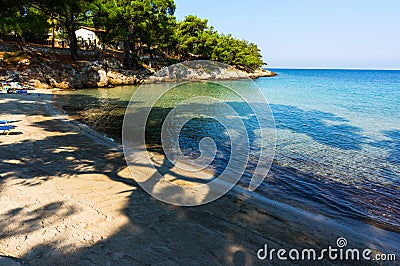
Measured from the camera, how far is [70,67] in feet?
125

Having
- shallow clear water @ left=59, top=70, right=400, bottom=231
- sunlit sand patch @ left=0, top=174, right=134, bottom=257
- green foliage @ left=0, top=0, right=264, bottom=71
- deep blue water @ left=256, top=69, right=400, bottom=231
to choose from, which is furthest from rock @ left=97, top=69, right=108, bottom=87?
sunlit sand patch @ left=0, top=174, right=134, bottom=257

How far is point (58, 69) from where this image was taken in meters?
36.8

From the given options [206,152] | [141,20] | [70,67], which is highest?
[141,20]

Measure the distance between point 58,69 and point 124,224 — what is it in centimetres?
3815

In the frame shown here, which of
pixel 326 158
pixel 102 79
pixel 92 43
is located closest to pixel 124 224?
pixel 326 158

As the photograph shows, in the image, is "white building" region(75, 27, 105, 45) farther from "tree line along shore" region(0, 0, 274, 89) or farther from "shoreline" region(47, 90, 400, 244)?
"shoreline" region(47, 90, 400, 244)

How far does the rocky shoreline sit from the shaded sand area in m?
29.2

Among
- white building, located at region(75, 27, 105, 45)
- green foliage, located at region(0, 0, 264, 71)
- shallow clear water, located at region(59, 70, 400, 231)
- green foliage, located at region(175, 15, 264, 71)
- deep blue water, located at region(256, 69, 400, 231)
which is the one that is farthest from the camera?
green foliage, located at region(175, 15, 264, 71)

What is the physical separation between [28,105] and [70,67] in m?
20.0

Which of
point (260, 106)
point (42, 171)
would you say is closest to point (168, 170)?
point (42, 171)

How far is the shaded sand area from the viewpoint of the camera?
15.8 ft

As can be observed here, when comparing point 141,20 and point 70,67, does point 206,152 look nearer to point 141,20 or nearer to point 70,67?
point 70,67

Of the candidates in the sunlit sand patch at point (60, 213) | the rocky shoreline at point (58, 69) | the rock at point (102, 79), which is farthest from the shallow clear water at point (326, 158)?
the rock at point (102, 79)

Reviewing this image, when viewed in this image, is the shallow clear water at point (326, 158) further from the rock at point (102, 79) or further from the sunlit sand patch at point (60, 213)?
the rock at point (102, 79)
